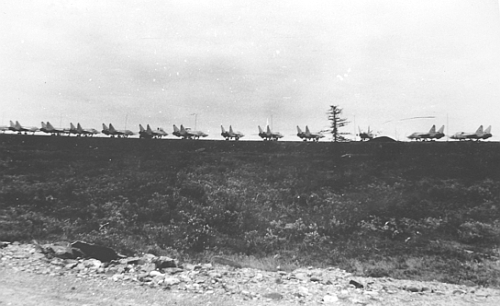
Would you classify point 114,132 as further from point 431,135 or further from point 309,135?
point 431,135

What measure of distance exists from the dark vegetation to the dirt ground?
7.10 feet

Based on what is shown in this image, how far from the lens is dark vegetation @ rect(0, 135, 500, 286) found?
11.5m

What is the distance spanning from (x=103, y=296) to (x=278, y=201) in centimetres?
1126

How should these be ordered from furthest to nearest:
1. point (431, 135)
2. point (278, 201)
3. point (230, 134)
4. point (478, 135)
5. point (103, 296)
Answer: point (230, 134) → point (431, 135) → point (478, 135) → point (278, 201) → point (103, 296)

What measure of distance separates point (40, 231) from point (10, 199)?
5.85 m

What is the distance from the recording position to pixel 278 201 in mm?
16500

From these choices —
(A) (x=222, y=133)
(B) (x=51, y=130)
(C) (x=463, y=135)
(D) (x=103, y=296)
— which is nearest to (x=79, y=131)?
(B) (x=51, y=130)

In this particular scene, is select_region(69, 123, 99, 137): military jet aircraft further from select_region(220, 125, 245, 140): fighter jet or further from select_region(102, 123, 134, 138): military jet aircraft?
select_region(220, 125, 245, 140): fighter jet

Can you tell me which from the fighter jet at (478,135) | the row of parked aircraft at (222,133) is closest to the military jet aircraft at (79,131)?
the row of parked aircraft at (222,133)

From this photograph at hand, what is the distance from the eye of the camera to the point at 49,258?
8172 mm

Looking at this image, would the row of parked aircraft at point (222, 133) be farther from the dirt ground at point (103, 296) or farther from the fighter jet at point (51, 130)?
the dirt ground at point (103, 296)

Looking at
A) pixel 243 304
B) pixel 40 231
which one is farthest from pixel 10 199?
pixel 243 304

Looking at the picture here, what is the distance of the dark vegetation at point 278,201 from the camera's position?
1148 cm

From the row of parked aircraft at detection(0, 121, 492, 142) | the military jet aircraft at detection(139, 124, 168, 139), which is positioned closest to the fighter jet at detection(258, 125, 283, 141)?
the row of parked aircraft at detection(0, 121, 492, 142)
